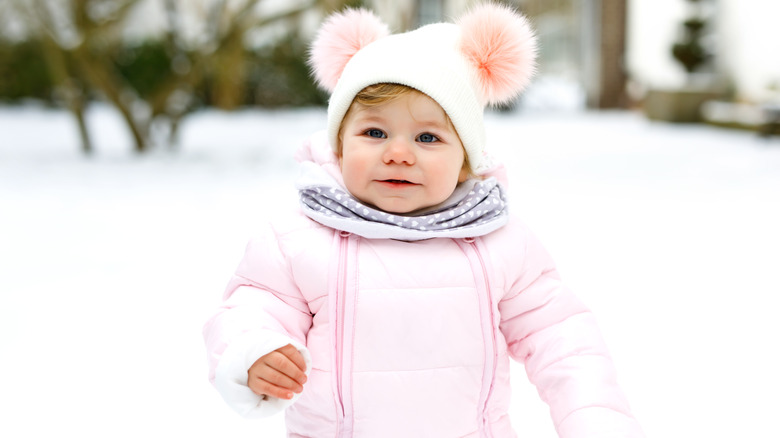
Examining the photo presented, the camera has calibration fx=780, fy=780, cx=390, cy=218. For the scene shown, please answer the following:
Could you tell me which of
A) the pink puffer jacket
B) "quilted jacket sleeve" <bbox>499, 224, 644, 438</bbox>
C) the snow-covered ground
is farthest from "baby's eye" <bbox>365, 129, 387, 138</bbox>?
the snow-covered ground

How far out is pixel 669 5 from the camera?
13289 millimetres

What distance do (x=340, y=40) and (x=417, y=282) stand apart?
439mm

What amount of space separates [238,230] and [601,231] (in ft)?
6.06

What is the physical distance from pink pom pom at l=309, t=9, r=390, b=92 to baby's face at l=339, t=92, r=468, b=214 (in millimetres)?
144

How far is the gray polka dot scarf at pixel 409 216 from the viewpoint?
114cm

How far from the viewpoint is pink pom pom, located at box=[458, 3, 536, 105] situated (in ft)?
3.94

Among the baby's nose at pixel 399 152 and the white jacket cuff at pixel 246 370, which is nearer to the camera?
the white jacket cuff at pixel 246 370

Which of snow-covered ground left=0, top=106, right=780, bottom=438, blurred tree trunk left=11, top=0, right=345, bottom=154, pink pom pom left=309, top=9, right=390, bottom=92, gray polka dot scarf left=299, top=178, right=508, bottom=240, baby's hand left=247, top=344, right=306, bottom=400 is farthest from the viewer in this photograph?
blurred tree trunk left=11, top=0, right=345, bottom=154

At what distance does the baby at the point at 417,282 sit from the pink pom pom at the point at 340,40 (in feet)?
0.22

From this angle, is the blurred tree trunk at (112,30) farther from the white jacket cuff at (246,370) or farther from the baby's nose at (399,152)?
the white jacket cuff at (246,370)

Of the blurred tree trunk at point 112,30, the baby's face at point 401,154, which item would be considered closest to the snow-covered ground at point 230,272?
the blurred tree trunk at point 112,30

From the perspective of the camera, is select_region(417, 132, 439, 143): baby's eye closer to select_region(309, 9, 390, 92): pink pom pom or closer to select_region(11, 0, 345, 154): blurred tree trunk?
select_region(309, 9, 390, 92): pink pom pom

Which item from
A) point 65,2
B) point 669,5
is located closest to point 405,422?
point 65,2

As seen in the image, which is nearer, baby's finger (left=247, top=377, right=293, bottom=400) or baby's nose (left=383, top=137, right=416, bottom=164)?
baby's finger (left=247, top=377, right=293, bottom=400)
